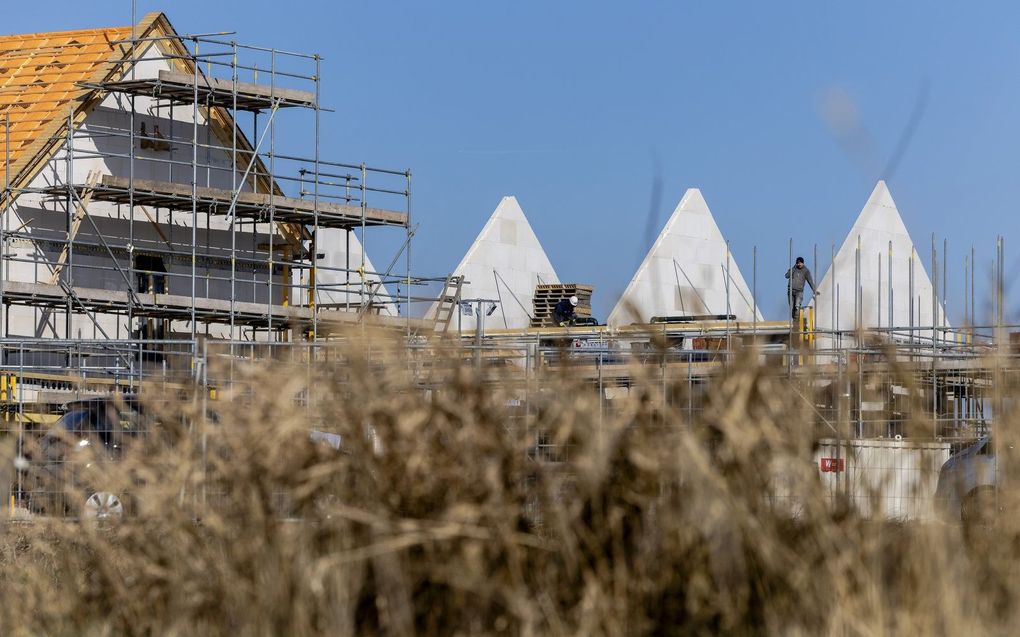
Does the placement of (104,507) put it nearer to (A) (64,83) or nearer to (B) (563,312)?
(A) (64,83)

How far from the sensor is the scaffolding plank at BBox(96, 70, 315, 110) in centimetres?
2791

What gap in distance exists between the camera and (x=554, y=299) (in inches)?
1460

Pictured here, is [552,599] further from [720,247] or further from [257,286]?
[720,247]

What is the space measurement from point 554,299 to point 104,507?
99.6 ft

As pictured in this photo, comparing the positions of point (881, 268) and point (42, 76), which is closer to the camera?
point (42, 76)

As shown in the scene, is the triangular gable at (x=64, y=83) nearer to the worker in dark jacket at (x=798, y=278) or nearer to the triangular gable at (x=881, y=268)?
the worker in dark jacket at (x=798, y=278)

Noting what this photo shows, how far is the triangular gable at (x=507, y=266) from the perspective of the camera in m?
38.2

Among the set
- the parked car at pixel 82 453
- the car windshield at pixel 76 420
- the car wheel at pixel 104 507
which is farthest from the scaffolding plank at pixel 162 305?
the car wheel at pixel 104 507

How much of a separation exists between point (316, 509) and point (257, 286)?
86.3ft

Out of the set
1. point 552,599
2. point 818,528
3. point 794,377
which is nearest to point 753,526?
point 818,528

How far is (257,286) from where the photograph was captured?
31688 millimetres

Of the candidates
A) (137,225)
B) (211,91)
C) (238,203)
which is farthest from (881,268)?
(137,225)

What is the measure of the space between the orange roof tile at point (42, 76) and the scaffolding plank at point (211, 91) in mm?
758

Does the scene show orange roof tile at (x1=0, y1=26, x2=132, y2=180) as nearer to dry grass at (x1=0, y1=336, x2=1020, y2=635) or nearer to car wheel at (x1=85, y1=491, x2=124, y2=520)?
car wheel at (x1=85, y1=491, x2=124, y2=520)
